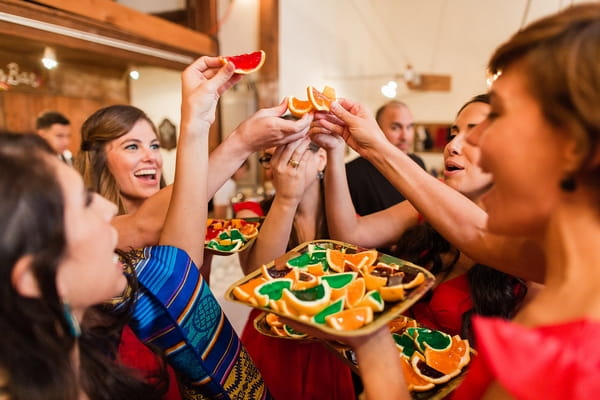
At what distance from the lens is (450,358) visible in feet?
3.59

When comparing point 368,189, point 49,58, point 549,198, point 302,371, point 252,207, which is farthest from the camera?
point 368,189

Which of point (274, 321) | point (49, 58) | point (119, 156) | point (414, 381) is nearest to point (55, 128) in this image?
point (49, 58)

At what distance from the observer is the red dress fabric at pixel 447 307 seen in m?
1.38

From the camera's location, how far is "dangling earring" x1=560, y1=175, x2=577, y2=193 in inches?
25.6

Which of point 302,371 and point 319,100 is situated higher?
point 319,100

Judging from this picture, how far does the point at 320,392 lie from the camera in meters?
1.38

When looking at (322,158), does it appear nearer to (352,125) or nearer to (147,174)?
(352,125)

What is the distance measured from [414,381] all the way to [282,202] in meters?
0.82

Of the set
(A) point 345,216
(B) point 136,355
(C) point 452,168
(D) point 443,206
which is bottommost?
(B) point 136,355

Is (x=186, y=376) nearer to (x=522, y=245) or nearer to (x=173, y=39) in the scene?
(x=522, y=245)

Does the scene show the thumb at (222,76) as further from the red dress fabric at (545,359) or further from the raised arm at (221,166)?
the red dress fabric at (545,359)

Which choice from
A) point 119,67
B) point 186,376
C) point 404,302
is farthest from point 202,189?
point 119,67

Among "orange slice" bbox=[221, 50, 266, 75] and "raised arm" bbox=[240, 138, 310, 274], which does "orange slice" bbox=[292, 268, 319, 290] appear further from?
"orange slice" bbox=[221, 50, 266, 75]

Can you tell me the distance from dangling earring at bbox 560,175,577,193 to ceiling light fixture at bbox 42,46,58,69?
3072mm
